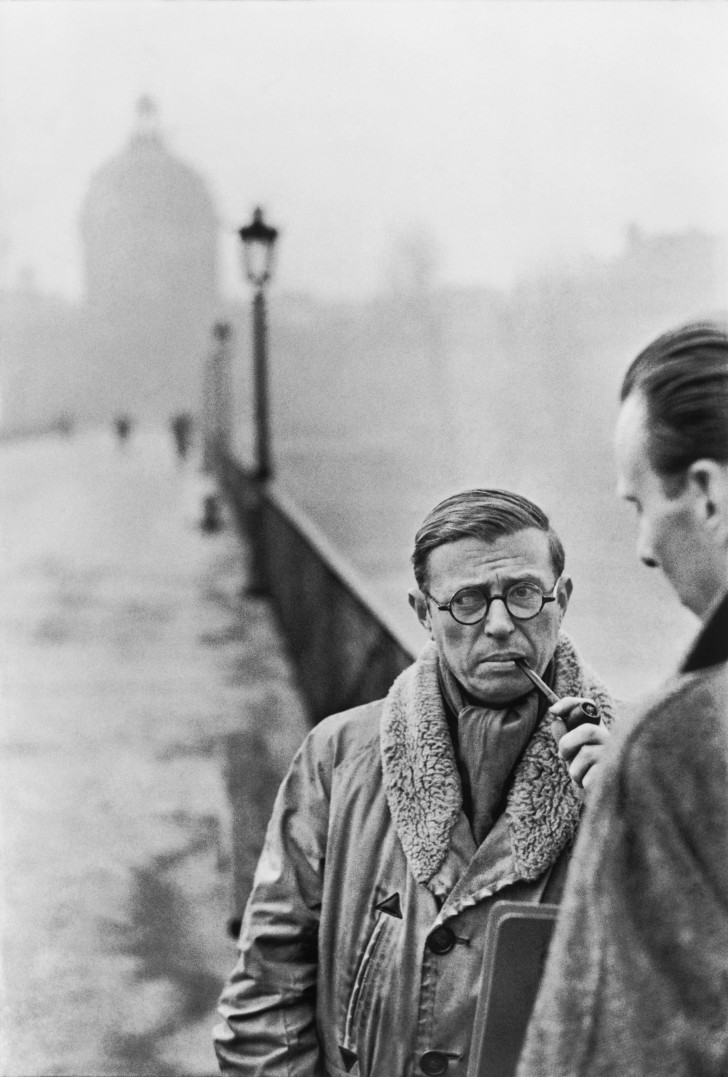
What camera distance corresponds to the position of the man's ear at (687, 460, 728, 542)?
3.87 feet

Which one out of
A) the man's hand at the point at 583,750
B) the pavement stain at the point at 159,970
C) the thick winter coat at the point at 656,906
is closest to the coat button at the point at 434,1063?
the man's hand at the point at 583,750

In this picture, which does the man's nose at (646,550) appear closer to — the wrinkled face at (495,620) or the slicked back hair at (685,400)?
the slicked back hair at (685,400)

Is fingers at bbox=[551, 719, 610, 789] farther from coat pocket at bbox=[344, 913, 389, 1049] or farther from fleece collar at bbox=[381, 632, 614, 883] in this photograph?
coat pocket at bbox=[344, 913, 389, 1049]

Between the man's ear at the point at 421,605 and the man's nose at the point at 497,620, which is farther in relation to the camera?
the man's ear at the point at 421,605

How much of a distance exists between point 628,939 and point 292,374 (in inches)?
140

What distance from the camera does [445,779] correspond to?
5.27 ft

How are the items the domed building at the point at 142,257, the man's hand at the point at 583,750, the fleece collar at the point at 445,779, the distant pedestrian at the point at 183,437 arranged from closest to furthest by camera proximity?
the man's hand at the point at 583,750
the fleece collar at the point at 445,779
the domed building at the point at 142,257
the distant pedestrian at the point at 183,437

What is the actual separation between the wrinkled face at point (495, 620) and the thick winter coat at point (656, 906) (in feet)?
1.68

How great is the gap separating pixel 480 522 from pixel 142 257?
2.70 m

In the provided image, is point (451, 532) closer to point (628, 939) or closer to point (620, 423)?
point (620, 423)

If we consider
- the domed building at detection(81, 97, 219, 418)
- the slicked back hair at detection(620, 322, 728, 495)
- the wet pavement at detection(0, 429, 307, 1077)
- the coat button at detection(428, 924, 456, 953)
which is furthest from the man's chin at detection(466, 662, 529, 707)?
the domed building at detection(81, 97, 219, 418)

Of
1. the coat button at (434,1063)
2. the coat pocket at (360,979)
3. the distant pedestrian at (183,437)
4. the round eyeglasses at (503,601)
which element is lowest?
the distant pedestrian at (183,437)

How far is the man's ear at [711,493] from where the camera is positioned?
1180 millimetres

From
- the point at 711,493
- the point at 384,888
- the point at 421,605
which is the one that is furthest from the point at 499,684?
the point at 711,493
